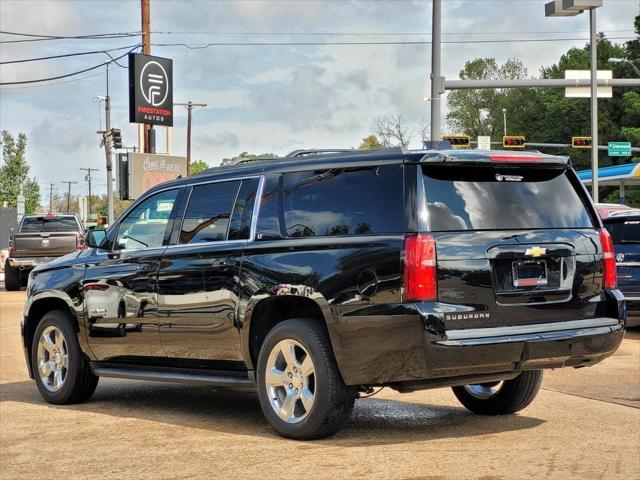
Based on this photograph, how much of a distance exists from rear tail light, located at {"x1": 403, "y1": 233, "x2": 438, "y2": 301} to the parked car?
8.67 m

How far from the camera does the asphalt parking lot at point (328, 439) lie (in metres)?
5.93

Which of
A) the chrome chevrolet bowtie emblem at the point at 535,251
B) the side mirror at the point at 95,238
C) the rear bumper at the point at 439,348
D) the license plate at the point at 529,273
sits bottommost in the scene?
the rear bumper at the point at 439,348

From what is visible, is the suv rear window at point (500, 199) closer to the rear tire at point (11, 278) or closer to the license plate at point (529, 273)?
the license plate at point (529, 273)

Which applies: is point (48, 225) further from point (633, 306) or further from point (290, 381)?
point (290, 381)

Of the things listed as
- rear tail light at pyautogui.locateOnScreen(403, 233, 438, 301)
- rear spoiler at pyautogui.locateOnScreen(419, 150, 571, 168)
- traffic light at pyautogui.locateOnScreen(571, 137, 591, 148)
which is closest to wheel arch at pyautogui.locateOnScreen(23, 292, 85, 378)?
rear tail light at pyautogui.locateOnScreen(403, 233, 438, 301)

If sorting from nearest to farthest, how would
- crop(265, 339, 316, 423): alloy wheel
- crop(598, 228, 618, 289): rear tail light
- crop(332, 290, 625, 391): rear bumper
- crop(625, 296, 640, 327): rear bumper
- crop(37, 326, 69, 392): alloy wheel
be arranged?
crop(332, 290, 625, 391): rear bumper < crop(265, 339, 316, 423): alloy wheel < crop(598, 228, 618, 289): rear tail light < crop(37, 326, 69, 392): alloy wheel < crop(625, 296, 640, 327): rear bumper

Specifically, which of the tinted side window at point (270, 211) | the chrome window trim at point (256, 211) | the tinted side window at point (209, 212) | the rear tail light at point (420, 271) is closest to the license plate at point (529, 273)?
the rear tail light at point (420, 271)

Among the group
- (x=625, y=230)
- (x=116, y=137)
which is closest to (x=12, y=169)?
(x=116, y=137)

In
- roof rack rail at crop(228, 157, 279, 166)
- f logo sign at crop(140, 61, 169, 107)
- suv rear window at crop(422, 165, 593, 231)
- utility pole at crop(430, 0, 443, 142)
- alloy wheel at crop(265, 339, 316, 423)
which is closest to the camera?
suv rear window at crop(422, 165, 593, 231)

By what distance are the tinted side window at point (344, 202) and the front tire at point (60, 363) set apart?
2688 mm

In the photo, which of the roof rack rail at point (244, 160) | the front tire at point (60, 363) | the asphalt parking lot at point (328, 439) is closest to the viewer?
the asphalt parking lot at point (328, 439)

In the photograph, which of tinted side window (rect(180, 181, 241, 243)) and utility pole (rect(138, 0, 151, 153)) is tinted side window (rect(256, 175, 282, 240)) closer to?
tinted side window (rect(180, 181, 241, 243))

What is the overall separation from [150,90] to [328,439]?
24724mm

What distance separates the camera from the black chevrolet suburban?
20.4 ft
